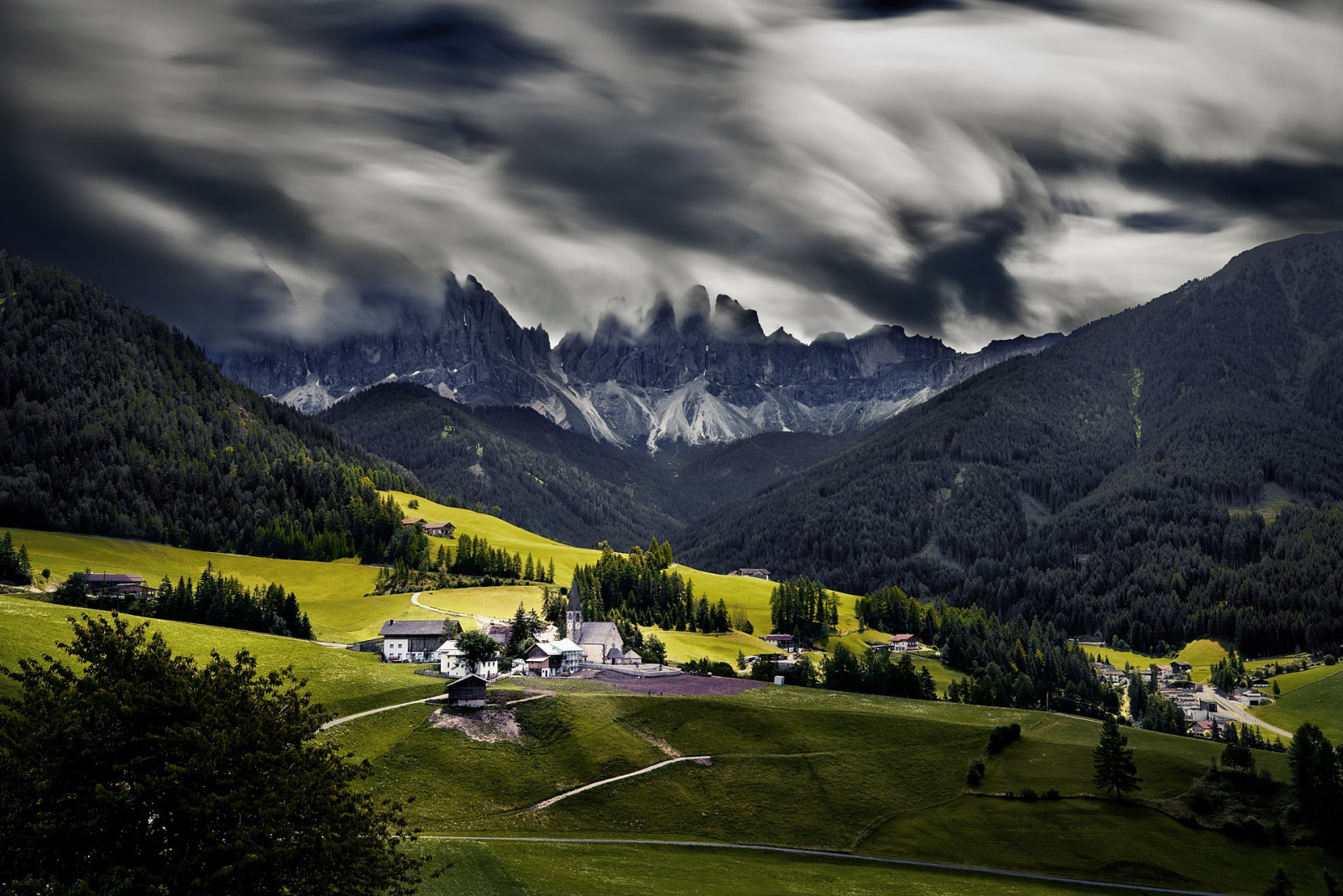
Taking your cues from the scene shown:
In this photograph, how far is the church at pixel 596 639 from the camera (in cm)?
13025

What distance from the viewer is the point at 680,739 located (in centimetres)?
8475

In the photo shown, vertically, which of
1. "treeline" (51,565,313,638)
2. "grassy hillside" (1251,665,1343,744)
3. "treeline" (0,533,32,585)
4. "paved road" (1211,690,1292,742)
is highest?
"treeline" (0,533,32,585)

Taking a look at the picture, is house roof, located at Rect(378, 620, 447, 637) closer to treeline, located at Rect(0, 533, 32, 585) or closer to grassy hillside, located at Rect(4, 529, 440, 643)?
grassy hillside, located at Rect(4, 529, 440, 643)

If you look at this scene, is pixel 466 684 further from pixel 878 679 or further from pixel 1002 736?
pixel 878 679

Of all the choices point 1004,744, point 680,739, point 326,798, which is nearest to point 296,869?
point 326,798

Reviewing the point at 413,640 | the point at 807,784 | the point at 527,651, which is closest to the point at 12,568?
the point at 413,640

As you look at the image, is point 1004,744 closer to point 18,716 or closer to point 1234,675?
point 18,716

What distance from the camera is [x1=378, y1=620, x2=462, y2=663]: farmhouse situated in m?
120

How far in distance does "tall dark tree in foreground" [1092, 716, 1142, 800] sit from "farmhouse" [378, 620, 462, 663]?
8008 centimetres

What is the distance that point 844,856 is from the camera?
221 ft

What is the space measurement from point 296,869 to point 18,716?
10.8 metres

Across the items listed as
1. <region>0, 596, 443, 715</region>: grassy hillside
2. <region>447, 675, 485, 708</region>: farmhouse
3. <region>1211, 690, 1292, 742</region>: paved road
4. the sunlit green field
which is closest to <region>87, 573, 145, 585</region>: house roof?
<region>0, 596, 443, 715</region>: grassy hillside

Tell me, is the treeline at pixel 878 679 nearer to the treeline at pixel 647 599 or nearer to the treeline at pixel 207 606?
the treeline at pixel 647 599

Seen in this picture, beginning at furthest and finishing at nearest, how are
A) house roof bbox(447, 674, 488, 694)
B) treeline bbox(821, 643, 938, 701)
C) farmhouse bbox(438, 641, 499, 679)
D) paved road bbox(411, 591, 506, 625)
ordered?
paved road bbox(411, 591, 506, 625)
treeline bbox(821, 643, 938, 701)
farmhouse bbox(438, 641, 499, 679)
house roof bbox(447, 674, 488, 694)
